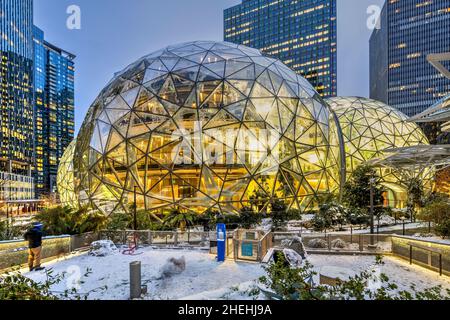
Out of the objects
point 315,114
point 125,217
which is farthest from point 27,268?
point 315,114

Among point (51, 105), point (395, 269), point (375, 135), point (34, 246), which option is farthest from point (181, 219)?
point (51, 105)

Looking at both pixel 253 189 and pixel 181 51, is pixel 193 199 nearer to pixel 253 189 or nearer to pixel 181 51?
pixel 253 189

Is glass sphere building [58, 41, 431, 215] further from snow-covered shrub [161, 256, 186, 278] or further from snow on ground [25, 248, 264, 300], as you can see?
snow-covered shrub [161, 256, 186, 278]

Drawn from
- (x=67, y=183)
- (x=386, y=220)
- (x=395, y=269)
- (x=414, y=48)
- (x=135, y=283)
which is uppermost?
(x=414, y=48)

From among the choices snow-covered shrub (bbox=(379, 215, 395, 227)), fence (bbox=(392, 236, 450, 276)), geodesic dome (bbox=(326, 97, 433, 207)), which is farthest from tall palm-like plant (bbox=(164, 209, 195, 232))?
geodesic dome (bbox=(326, 97, 433, 207))

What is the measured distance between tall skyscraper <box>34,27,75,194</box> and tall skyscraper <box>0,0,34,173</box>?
40239mm

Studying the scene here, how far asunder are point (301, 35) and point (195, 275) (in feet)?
498

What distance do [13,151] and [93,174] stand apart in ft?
326

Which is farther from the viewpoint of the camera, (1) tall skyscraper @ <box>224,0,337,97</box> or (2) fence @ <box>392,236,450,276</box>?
(1) tall skyscraper @ <box>224,0,337,97</box>

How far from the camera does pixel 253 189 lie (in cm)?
1625

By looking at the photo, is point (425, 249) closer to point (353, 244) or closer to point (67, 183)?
point (353, 244)

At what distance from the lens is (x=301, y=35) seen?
134625 millimetres

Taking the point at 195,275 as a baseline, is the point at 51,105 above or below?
above

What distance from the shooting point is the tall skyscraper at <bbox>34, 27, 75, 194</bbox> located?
5472 inches
